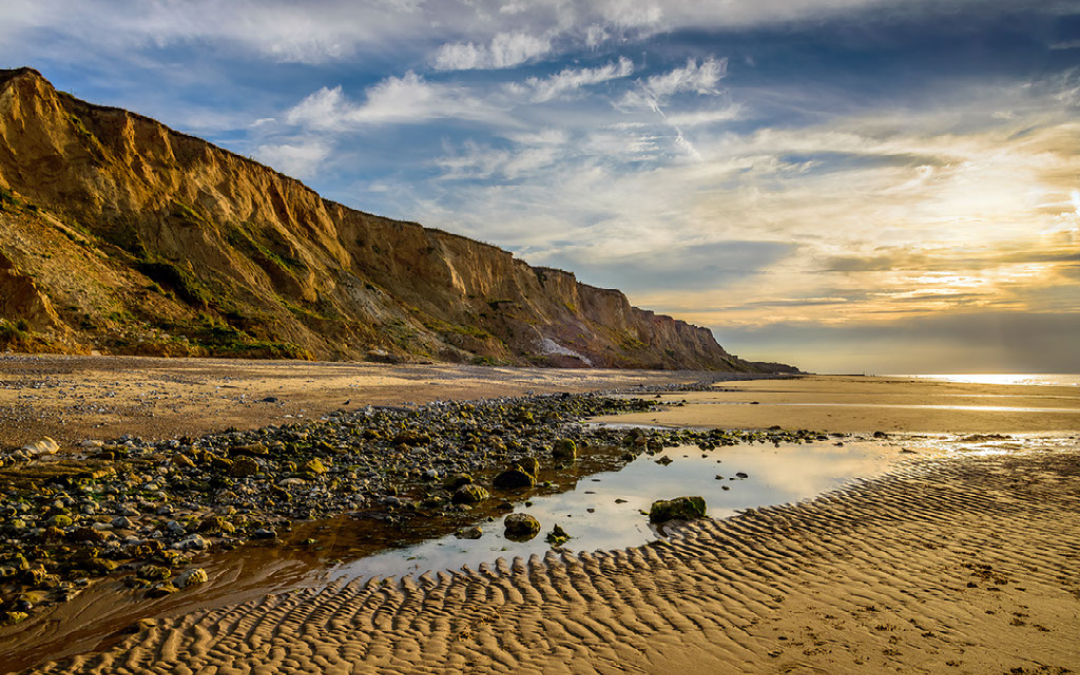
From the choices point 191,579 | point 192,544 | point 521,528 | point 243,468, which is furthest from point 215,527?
point 521,528

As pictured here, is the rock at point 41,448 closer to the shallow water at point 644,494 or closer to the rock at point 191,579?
the rock at point 191,579

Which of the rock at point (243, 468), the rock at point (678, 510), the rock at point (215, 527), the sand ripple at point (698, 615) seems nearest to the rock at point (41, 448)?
the rock at point (243, 468)

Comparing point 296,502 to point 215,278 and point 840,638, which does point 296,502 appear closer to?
point 840,638

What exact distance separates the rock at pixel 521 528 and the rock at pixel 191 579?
3.56 meters

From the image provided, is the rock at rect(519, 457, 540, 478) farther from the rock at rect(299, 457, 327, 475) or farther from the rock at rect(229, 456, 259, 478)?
the rock at rect(229, 456, 259, 478)

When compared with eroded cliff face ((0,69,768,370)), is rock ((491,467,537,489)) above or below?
below

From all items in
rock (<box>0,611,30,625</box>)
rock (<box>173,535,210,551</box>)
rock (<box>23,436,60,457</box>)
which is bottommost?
rock (<box>0,611,30,625</box>)

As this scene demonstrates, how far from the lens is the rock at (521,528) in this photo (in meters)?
7.30

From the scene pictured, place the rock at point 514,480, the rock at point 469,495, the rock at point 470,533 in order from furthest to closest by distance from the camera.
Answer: the rock at point 514,480 → the rock at point 469,495 → the rock at point 470,533

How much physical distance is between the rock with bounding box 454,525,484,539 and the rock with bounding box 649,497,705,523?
2606 mm

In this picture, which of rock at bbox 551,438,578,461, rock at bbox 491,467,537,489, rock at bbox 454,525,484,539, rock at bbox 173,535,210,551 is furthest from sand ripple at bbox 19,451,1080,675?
rock at bbox 551,438,578,461

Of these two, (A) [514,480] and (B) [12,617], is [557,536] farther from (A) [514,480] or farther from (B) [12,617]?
(B) [12,617]

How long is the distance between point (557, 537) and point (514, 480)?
126 inches

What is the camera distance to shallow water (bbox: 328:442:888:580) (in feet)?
21.4
